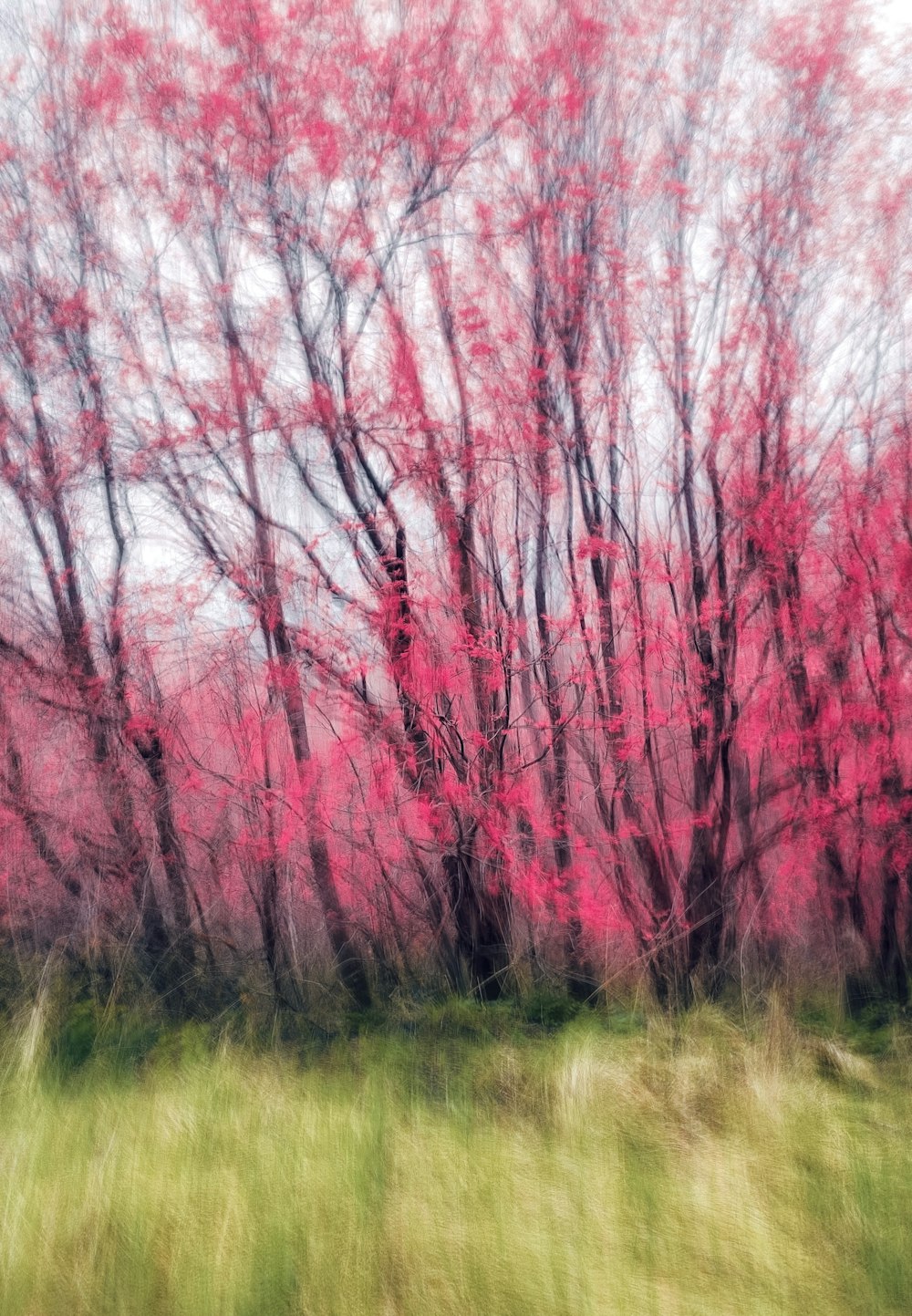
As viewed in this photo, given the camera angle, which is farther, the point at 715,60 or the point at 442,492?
the point at 715,60

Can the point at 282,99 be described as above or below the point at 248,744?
above

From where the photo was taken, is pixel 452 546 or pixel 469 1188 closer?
pixel 469 1188

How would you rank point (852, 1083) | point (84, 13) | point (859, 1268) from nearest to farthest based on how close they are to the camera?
point (859, 1268)
point (852, 1083)
point (84, 13)

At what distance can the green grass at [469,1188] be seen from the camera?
2369 millimetres

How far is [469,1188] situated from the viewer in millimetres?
2717

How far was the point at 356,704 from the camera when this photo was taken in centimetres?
541

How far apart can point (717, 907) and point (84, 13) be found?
24.9 ft

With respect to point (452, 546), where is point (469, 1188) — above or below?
below

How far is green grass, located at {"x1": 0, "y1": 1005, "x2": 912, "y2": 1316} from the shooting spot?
2369mm

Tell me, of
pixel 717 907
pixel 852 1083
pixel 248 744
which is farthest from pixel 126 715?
pixel 852 1083

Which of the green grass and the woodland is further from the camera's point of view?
the woodland

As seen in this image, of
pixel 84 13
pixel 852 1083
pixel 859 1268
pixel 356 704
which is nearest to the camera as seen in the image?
pixel 859 1268

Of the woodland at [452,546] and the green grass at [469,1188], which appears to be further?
the woodland at [452,546]

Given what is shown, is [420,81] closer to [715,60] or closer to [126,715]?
[715,60]
